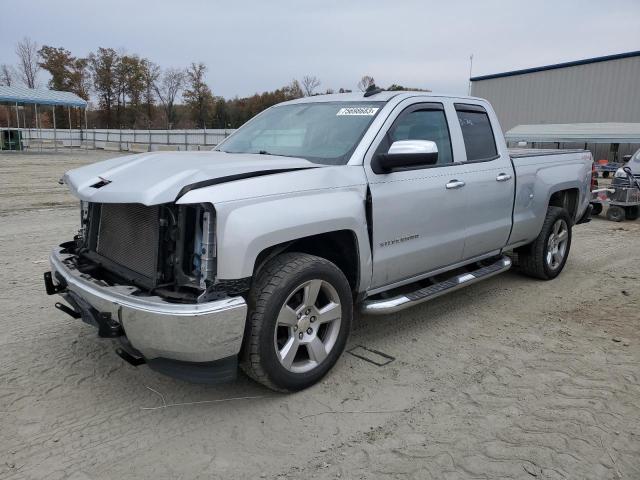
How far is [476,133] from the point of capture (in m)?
5.09

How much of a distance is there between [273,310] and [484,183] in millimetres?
2613

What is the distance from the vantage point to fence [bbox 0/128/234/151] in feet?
121

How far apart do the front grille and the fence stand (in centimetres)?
3220

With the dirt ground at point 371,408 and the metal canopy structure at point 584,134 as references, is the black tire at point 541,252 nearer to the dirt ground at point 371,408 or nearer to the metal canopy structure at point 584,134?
the dirt ground at point 371,408

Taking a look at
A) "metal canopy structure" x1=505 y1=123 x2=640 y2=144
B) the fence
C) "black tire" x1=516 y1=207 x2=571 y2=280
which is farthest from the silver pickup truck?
the fence

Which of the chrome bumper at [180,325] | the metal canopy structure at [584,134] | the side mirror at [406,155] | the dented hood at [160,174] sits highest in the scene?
the metal canopy structure at [584,134]

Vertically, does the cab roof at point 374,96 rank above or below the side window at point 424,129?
above

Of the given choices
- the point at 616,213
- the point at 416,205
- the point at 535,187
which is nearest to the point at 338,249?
the point at 416,205

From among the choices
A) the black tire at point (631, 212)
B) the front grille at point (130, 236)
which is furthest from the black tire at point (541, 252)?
the black tire at point (631, 212)

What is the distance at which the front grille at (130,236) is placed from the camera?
324 centimetres

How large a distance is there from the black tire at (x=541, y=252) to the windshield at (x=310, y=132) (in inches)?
112

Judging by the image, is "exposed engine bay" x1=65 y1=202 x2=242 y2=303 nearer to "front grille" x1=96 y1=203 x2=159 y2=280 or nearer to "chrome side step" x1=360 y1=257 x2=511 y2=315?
"front grille" x1=96 y1=203 x2=159 y2=280

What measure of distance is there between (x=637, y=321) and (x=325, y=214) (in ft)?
11.1

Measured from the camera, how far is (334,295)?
11.8 ft
